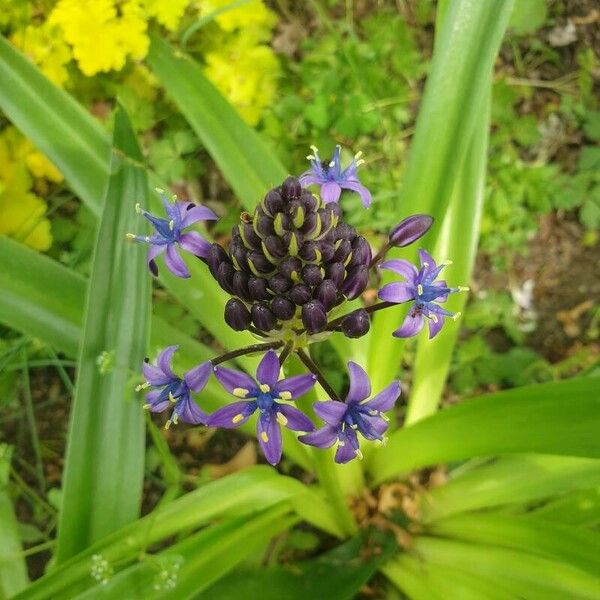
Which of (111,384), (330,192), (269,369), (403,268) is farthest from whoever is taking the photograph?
(111,384)

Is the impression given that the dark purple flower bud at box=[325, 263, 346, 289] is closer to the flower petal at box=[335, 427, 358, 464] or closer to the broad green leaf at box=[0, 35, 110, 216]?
the flower petal at box=[335, 427, 358, 464]

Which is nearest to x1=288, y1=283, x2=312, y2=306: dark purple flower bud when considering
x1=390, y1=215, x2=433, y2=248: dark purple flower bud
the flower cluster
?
the flower cluster

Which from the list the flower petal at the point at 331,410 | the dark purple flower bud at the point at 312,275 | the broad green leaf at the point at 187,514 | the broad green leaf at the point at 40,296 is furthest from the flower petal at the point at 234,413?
the broad green leaf at the point at 40,296

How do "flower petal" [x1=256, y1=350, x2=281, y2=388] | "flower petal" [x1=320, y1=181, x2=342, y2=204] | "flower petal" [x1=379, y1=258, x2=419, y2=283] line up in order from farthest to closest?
"flower petal" [x1=320, y1=181, x2=342, y2=204], "flower petal" [x1=379, y1=258, x2=419, y2=283], "flower petal" [x1=256, y1=350, x2=281, y2=388]

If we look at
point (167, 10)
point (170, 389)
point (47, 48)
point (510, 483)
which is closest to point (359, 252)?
point (170, 389)

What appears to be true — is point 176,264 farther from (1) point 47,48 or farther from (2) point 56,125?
(1) point 47,48
